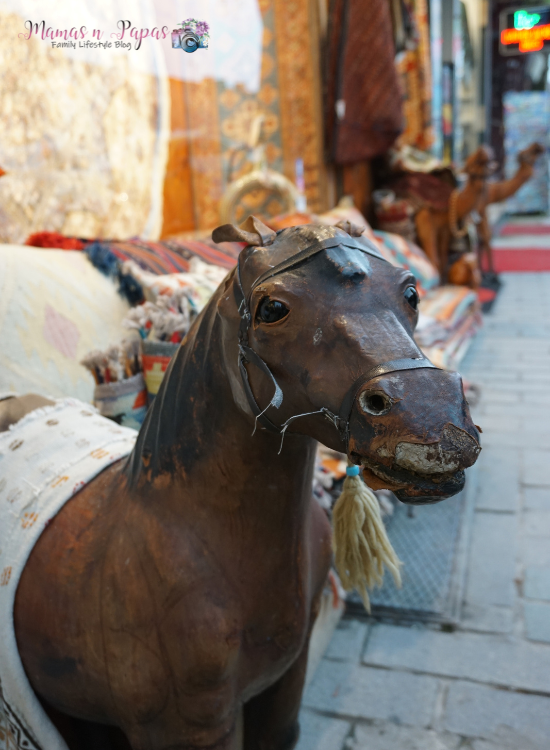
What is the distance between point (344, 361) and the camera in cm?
80

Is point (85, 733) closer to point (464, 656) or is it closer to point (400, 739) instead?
point (400, 739)

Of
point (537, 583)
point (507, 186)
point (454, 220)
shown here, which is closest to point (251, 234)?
point (537, 583)

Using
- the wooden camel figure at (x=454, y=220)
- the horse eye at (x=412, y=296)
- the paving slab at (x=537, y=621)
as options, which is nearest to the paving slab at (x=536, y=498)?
the paving slab at (x=537, y=621)

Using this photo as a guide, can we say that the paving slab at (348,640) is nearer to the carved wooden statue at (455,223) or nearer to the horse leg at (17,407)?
the horse leg at (17,407)

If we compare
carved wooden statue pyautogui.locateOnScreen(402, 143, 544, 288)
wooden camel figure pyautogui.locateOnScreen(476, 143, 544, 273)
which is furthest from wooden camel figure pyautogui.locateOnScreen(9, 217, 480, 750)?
wooden camel figure pyautogui.locateOnScreen(476, 143, 544, 273)

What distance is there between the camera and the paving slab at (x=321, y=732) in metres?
1.68

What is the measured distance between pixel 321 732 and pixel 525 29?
483 inches

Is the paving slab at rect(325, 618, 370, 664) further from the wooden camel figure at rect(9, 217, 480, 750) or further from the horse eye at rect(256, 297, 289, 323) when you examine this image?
the horse eye at rect(256, 297, 289, 323)

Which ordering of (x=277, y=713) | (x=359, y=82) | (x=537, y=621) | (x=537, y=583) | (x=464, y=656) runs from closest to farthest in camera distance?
1. (x=277, y=713)
2. (x=464, y=656)
3. (x=537, y=621)
4. (x=537, y=583)
5. (x=359, y=82)

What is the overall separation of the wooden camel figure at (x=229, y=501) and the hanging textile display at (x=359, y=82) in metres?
4.18

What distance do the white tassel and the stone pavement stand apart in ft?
2.59

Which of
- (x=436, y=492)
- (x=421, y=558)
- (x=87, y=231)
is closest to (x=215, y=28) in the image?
(x=87, y=231)

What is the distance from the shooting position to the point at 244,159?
4.17 metres

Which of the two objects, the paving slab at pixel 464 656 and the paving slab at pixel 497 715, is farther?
the paving slab at pixel 464 656
